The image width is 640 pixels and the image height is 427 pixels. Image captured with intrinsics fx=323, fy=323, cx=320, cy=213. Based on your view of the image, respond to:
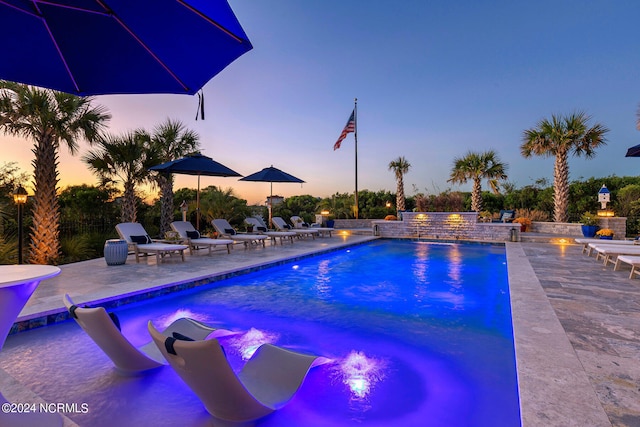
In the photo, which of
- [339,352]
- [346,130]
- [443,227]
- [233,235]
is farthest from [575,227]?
[339,352]

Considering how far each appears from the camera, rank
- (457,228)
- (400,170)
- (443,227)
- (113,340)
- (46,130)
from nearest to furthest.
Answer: (113,340), (46,130), (457,228), (443,227), (400,170)

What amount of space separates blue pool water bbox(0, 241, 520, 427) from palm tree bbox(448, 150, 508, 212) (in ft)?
37.6

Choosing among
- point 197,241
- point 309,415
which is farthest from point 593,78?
point 309,415

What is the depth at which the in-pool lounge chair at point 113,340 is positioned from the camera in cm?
238

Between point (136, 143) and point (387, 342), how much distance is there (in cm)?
893

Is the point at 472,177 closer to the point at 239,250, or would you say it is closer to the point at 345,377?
the point at 239,250

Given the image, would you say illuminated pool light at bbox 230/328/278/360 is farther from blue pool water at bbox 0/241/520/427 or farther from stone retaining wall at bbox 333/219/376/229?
stone retaining wall at bbox 333/219/376/229

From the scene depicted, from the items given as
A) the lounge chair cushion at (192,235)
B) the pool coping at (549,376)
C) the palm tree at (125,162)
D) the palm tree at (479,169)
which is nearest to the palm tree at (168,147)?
the palm tree at (125,162)

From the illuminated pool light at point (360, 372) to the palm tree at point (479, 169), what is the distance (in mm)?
15779

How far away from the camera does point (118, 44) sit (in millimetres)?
2766

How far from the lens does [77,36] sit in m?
2.73

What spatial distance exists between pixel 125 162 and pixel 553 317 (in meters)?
10.2

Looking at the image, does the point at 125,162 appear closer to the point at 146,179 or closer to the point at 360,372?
the point at 146,179

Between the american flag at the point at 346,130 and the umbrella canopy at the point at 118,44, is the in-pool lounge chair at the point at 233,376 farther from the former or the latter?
the american flag at the point at 346,130
